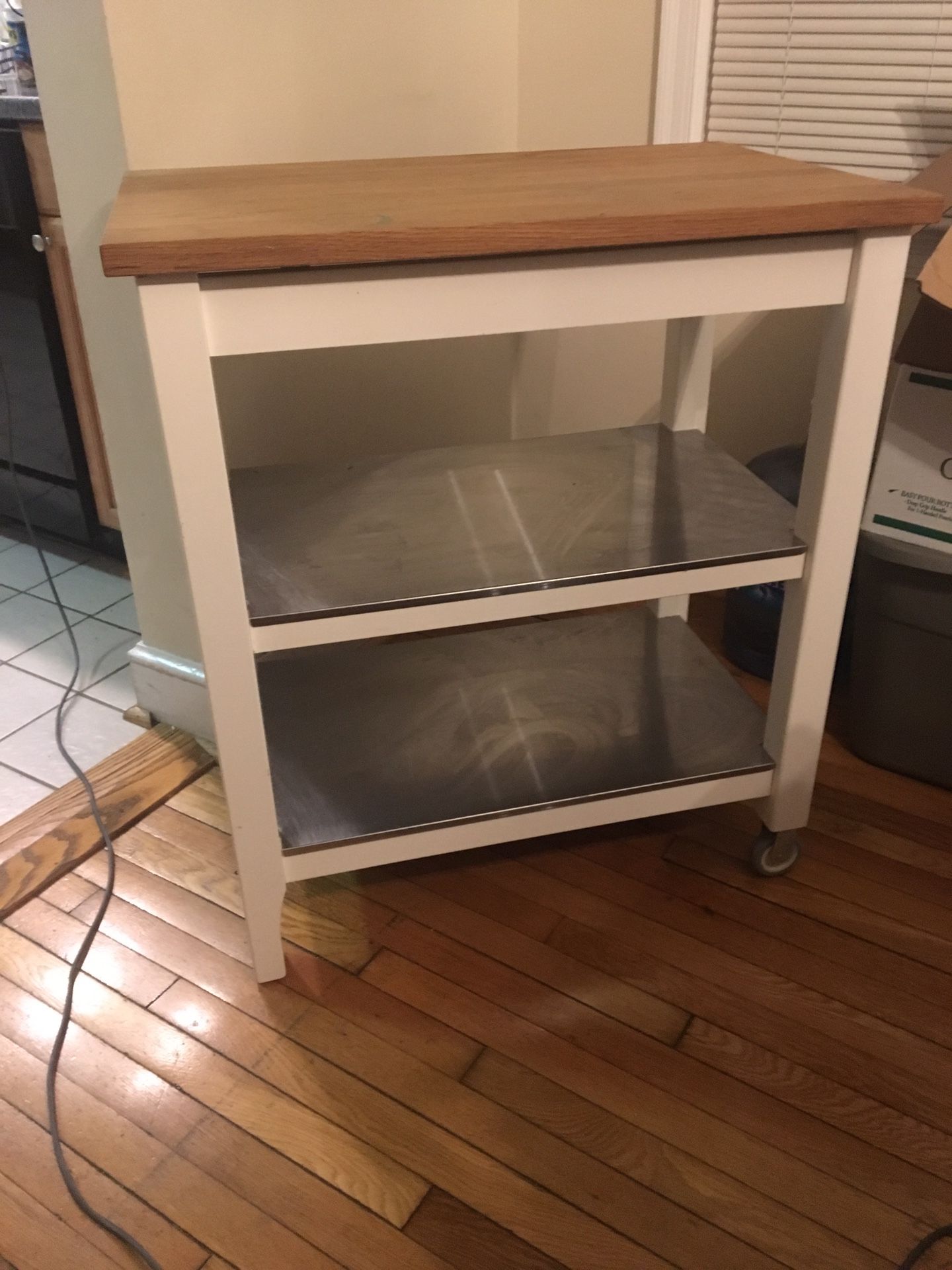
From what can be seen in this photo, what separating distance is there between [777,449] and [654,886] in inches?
26.3

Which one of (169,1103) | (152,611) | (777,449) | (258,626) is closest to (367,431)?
(152,611)

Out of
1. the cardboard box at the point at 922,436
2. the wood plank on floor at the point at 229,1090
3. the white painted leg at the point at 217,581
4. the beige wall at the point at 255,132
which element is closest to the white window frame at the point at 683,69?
the beige wall at the point at 255,132

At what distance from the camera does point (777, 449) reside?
4.76ft

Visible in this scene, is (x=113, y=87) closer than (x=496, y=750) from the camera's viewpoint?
Yes

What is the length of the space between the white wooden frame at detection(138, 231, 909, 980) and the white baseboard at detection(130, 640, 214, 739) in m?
0.43

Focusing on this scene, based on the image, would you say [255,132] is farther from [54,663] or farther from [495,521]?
[54,663]

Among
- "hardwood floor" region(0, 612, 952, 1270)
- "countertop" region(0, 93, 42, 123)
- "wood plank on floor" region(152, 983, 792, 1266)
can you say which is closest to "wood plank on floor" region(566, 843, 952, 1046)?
"hardwood floor" region(0, 612, 952, 1270)

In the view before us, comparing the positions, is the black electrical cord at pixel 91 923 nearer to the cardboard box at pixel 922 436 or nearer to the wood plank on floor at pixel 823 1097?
the wood plank on floor at pixel 823 1097

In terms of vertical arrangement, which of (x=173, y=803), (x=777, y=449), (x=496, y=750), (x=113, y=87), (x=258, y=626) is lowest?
(x=173, y=803)

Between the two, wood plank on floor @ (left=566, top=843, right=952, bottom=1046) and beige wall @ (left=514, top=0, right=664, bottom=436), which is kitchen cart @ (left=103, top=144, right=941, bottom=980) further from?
beige wall @ (left=514, top=0, right=664, bottom=436)

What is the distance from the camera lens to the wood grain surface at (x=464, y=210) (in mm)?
699

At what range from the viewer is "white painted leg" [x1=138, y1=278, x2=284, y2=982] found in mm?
729

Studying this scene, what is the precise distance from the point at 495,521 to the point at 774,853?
49cm

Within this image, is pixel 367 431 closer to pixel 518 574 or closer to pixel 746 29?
pixel 518 574
